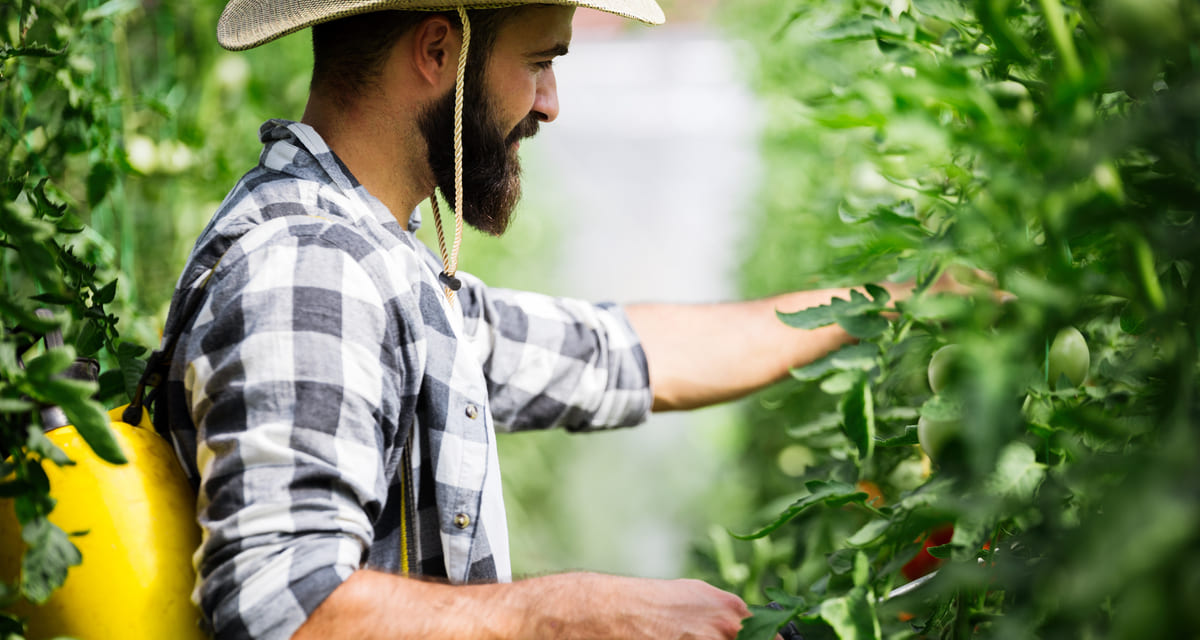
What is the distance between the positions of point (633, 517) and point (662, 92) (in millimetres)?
5765

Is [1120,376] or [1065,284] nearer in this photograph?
[1065,284]

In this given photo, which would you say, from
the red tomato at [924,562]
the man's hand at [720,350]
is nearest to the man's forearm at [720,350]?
the man's hand at [720,350]

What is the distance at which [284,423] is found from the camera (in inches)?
35.4

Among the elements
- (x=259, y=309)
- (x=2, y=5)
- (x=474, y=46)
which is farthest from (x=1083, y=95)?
(x=2, y=5)

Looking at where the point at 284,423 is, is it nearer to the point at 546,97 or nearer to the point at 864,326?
the point at 864,326

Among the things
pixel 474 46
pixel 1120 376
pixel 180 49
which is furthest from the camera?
pixel 180 49

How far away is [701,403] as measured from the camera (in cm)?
162

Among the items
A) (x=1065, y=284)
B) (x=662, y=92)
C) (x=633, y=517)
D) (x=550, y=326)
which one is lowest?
(x=633, y=517)

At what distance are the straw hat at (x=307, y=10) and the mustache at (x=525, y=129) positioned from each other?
0.60ft

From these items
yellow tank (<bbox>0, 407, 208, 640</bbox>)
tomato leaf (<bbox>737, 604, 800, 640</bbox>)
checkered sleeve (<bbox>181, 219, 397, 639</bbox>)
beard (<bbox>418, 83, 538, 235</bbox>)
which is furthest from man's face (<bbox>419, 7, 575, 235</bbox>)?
tomato leaf (<bbox>737, 604, 800, 640</bbox>)

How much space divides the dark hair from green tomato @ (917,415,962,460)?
0.74 m

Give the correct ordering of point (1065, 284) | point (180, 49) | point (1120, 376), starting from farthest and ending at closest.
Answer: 1. point (180, 49)
2. point (1120, 376)
3. point (1065, 284)

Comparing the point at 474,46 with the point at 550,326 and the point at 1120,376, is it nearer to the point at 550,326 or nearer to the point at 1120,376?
the point at 550,326

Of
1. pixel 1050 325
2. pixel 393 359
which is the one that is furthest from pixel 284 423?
pixel 1050 325
